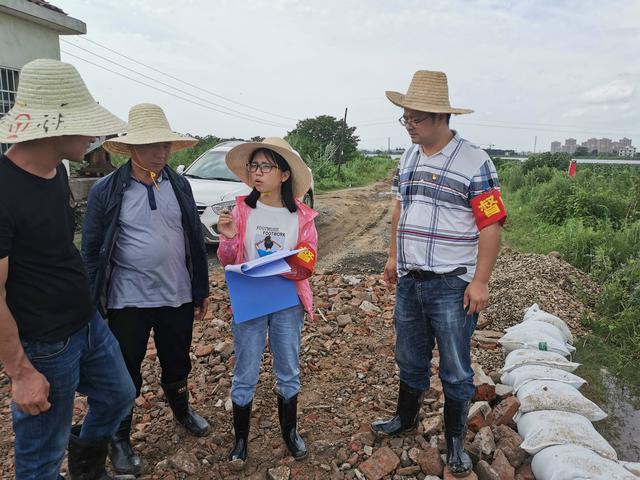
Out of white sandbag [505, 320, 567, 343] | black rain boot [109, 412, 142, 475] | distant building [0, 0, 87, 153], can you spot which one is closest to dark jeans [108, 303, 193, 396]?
black rain boot [109, 412, 142, 475]

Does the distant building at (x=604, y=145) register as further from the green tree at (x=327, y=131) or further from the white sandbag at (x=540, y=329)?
the white sandbag at (x=540, y=329)

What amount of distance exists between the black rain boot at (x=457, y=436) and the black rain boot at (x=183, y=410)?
1407 millimetres

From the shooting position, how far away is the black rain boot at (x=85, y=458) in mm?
2172

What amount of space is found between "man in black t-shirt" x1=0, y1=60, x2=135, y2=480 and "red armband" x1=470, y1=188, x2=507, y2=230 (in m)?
1.60

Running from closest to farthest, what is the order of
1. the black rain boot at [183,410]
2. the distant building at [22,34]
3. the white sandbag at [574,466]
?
the white sandbag at [574,466] < the black rain boot at [183,410] < the distant building at [22,34]

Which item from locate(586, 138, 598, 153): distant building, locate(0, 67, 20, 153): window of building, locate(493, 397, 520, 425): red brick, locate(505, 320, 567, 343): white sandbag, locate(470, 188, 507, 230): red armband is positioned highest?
locate(586, 138, 598, 153): distant building

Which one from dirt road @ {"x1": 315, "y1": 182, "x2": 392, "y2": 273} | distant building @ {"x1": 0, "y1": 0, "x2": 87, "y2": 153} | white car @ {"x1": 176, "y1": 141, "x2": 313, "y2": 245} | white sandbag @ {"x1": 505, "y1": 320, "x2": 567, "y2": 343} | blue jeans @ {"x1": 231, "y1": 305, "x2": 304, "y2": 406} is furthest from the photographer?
distant building @ {"x1": 0, "y1": 0, "x2": 87, "y2": 153}

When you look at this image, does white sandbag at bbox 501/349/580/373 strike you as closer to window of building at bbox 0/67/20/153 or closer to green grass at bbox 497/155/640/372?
green grass at bbox 497/155/640/372

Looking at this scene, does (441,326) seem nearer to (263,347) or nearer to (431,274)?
(431,274)

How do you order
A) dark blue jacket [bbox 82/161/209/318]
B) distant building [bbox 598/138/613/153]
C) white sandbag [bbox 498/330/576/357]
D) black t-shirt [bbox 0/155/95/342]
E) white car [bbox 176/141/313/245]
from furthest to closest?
1. distant building [bbox 598/138/613/153]
2. white car [bbox 176/141/313/245]
3. white sandbag [bbox 498/330/576/357]
4. dark blue jacket [bbox 82/161/209/318]
5. black t-shirt [bbox 0/155/95/342]

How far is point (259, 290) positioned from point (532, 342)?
2444mm

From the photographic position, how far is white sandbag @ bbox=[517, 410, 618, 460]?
96.2 inches

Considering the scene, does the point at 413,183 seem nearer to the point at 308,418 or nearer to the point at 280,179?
the point at 280,179

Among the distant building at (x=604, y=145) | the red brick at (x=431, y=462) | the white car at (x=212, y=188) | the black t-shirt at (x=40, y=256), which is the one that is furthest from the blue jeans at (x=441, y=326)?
the distant building at (x=604, y=145)
